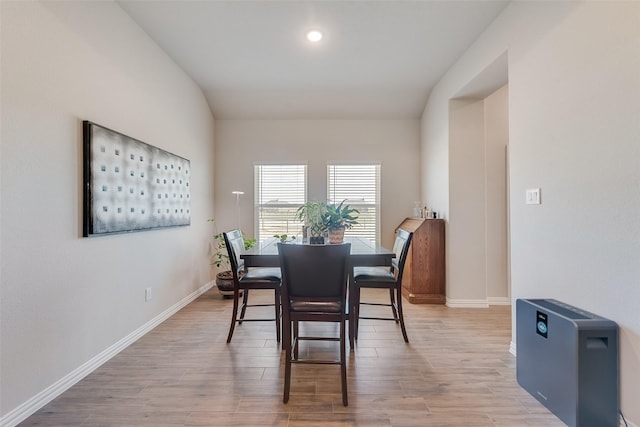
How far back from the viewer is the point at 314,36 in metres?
2.82

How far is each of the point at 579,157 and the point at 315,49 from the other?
2507 mm

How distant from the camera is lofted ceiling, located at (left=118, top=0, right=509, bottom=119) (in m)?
2.47

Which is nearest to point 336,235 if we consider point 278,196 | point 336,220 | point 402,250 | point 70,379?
point 336,220

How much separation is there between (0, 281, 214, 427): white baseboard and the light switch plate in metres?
3.36

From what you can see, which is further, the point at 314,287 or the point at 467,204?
the point at 467,204

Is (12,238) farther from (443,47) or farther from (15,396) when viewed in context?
(443,47)

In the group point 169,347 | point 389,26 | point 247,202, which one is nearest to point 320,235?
point 169,347

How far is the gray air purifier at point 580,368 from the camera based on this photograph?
1.45 m

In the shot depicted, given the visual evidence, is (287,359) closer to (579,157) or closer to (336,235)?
(336,235)

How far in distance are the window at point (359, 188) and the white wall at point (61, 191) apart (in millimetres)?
2526

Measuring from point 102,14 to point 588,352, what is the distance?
379 centimetres

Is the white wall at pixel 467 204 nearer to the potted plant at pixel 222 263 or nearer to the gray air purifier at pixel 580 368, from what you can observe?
the gray air purifier at pixel 580 368

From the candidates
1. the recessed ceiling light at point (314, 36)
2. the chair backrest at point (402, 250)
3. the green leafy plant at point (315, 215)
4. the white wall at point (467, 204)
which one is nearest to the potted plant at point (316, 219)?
the green leafy plant at point (315, 215)

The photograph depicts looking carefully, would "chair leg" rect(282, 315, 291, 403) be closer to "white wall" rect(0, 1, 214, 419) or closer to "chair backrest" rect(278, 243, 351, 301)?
"chair backrest" rect(278, 243, 351, 301)
